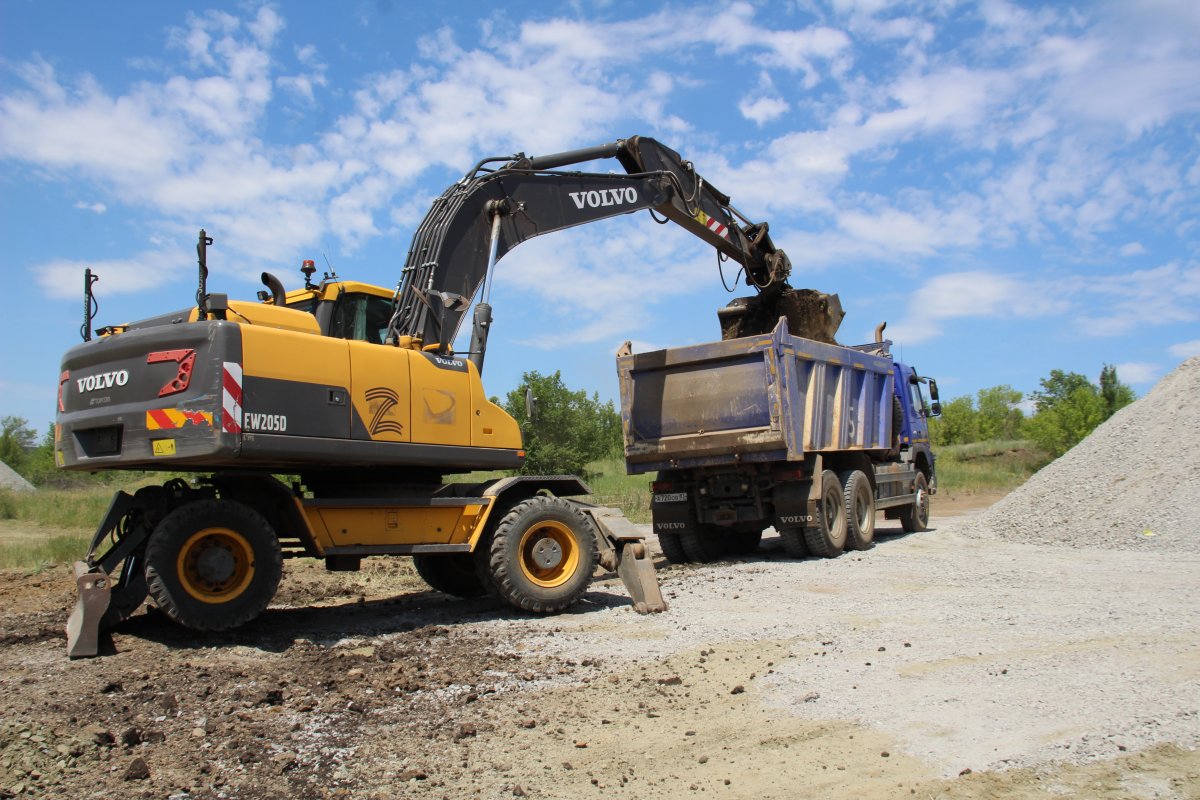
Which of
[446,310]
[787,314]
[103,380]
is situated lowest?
[103,380]

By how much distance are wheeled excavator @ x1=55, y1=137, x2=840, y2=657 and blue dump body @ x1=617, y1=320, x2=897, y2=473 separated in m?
3.18

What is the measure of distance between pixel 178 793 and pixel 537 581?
15.0 feet

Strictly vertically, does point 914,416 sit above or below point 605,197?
below

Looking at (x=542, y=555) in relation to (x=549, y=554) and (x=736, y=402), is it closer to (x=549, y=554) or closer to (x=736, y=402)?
(x=549, y=554)

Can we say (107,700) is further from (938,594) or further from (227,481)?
(938,594)

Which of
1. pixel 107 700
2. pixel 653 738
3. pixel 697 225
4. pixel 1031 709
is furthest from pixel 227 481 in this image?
pixel 697 225

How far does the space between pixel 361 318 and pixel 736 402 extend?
5.18 meters

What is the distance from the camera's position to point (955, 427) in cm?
7888

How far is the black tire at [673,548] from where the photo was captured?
12.9 meters

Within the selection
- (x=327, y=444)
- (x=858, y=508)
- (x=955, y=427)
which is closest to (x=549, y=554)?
(x=327, y=444)

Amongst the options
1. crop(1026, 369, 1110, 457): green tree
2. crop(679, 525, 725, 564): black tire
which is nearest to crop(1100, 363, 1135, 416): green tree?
crop(1026, 369, 1110, 457): green tree

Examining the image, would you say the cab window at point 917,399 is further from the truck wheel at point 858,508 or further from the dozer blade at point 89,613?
the dozer blade at point 89,613

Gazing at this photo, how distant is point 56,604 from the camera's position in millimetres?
9969

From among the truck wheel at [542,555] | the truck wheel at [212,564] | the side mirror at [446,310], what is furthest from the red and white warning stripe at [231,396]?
the truck wheel at [542,555]
